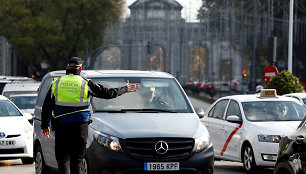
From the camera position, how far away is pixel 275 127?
12602 mm

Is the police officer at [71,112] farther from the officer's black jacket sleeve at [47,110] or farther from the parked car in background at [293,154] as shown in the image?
the parked car in background at [293,154]

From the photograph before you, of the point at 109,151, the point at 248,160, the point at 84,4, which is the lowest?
the point at 248,160

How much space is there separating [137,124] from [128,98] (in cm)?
92

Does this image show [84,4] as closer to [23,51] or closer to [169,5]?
[23,51]

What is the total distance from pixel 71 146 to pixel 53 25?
4247 cm

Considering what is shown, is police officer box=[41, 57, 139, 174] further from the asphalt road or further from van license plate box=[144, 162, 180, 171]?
the asphalt road

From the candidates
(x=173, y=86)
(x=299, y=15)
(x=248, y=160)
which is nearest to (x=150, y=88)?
(x=173, y=86)

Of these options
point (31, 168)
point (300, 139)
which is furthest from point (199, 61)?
point (300, 139)

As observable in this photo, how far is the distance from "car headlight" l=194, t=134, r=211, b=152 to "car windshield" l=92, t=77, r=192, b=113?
807 mm

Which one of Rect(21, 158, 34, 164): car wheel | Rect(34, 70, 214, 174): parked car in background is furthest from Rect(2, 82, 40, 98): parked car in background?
Rect(34, 70, 214, 174): parked car in background

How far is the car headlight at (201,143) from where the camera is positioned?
8383mm

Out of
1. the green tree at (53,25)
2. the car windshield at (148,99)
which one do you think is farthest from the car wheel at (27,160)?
the green tree at (53,25)

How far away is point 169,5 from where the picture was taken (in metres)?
104

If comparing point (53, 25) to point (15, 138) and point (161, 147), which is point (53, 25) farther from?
point (161, 147)
